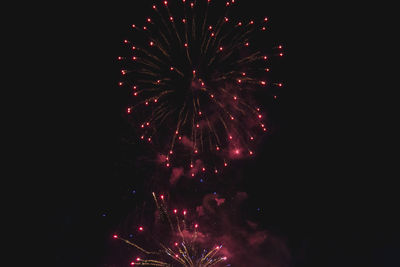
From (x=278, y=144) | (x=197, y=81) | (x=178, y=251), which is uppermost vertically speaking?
(x=197, y=81)

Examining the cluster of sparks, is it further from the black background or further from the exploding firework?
the exploding firework

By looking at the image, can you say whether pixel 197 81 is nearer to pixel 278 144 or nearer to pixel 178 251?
pixel 278 144

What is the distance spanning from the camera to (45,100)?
21.4ft

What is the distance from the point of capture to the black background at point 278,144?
6.33m

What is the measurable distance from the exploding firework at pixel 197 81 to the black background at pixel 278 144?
0.39 metres

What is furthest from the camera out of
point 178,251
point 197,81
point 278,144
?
point 178,251

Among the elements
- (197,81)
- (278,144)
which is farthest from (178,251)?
(197,81)

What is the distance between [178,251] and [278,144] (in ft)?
9.38

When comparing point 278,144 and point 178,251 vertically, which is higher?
point 278,144

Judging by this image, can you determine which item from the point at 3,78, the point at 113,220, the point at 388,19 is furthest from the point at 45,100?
the point at 388,19

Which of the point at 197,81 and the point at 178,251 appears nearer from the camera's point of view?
the point at 197,81

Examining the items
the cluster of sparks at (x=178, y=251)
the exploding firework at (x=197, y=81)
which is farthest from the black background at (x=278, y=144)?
the cluster of sparks at (x=178, y=251)

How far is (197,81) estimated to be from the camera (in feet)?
19.8

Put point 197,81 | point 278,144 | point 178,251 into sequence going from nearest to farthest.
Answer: point 197,81 < point 278,144 < point 178,251
